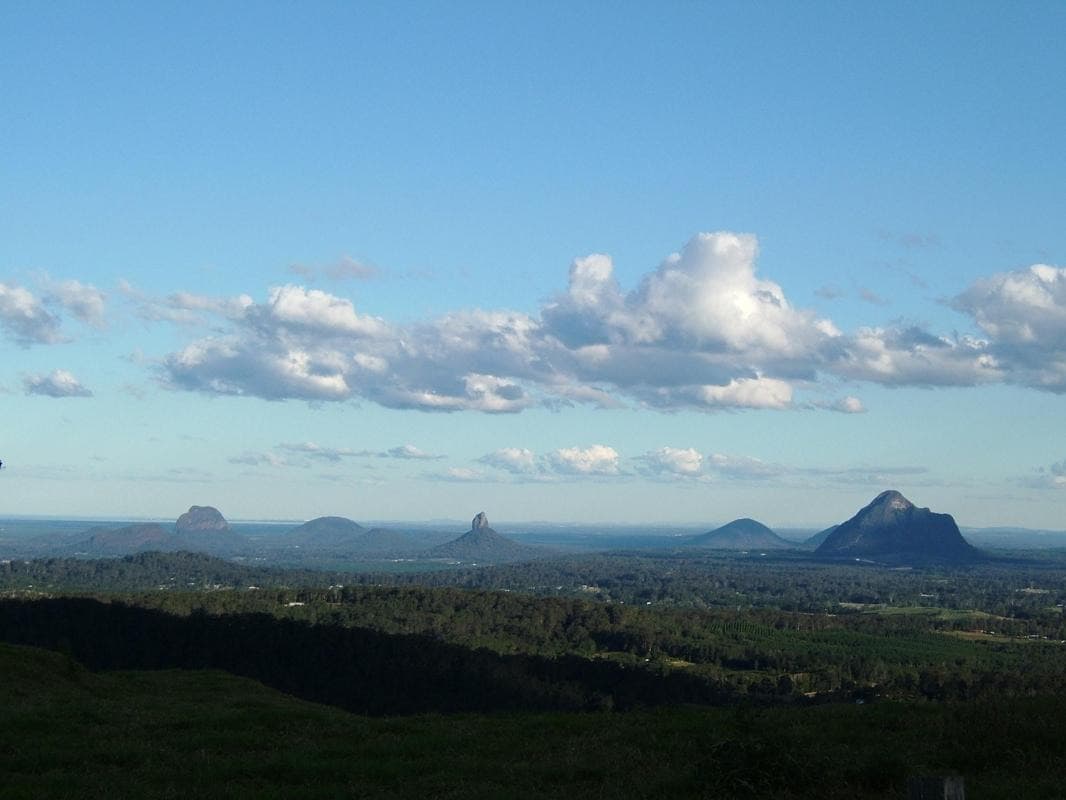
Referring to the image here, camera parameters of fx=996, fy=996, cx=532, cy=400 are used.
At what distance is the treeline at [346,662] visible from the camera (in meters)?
91.8

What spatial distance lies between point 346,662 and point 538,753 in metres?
79.2

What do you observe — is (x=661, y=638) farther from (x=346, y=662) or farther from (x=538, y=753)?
(x=538, y=753)

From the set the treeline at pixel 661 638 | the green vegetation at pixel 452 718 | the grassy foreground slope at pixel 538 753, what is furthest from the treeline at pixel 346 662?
the grassy foreground slope at pixel 538 753

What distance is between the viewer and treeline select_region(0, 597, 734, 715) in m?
91.8

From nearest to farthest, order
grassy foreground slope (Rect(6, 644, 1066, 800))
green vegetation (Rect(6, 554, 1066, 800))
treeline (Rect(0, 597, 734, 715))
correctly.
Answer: grassy foreground slope (Rect(6, 644, 1066, 800)) < green vegetation (Rect(6, 554, 1066, 800)) < treeline (Rect(0, 597, 734, 715))

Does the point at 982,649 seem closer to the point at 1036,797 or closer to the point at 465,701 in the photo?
the point at 465,701

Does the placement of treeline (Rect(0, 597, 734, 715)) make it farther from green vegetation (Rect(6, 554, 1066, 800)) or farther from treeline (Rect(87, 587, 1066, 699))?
treeline (Rect(87, 587, 1066, 699))

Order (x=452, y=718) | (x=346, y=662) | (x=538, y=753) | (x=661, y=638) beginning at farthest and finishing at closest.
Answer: (x=661, y=638), (x=346, y=662), (x=452, y=718), (x=538, y=753)

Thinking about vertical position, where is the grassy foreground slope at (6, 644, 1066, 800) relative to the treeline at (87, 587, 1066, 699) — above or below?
above

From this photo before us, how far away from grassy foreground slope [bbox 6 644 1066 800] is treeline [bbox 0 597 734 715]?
62.6m

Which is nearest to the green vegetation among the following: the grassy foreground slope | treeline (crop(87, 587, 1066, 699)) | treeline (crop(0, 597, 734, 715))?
the grassy foreground slope

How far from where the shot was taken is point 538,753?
23.1 metres

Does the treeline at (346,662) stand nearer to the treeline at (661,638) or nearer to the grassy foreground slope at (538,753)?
the treeline at (661,638)

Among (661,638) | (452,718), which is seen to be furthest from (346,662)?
(452,718)
